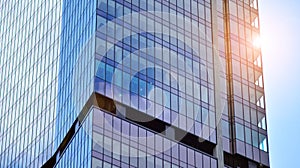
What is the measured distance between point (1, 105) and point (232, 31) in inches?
1381

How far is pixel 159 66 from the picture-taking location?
4264 inches

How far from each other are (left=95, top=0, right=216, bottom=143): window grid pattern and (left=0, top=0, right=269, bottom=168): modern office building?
0.13 meters

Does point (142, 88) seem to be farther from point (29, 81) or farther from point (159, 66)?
point (29, 81)

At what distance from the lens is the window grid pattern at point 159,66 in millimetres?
103375

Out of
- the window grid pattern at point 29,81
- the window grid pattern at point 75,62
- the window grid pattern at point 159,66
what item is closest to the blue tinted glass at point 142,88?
the window grid pattern at point 159,66

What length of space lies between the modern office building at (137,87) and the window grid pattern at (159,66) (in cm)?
13

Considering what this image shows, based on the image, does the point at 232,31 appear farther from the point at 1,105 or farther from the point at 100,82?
the point at 1,105

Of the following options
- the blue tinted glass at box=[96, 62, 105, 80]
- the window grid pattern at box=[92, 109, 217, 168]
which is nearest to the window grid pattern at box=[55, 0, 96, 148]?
the blue tinted glass at box=[96, 62, 105, 80]

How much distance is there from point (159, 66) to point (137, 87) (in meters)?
5.22

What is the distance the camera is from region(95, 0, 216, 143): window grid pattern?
103375mm

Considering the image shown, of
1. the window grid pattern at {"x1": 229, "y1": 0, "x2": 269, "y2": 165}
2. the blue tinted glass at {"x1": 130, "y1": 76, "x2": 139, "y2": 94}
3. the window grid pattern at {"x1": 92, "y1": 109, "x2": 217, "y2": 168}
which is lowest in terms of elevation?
the window grid pattern at {"x1": 92, "y1": 109, "x2": 217, "y2": 168}

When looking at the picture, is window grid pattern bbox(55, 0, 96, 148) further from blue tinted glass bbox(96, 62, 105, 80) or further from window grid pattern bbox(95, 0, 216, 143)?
window grid pattern bbox(95, 0, 216, 143)

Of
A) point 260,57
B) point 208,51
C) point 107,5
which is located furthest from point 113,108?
point 260,57

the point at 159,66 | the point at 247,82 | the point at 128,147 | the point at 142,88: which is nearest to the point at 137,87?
the point at 142,88
